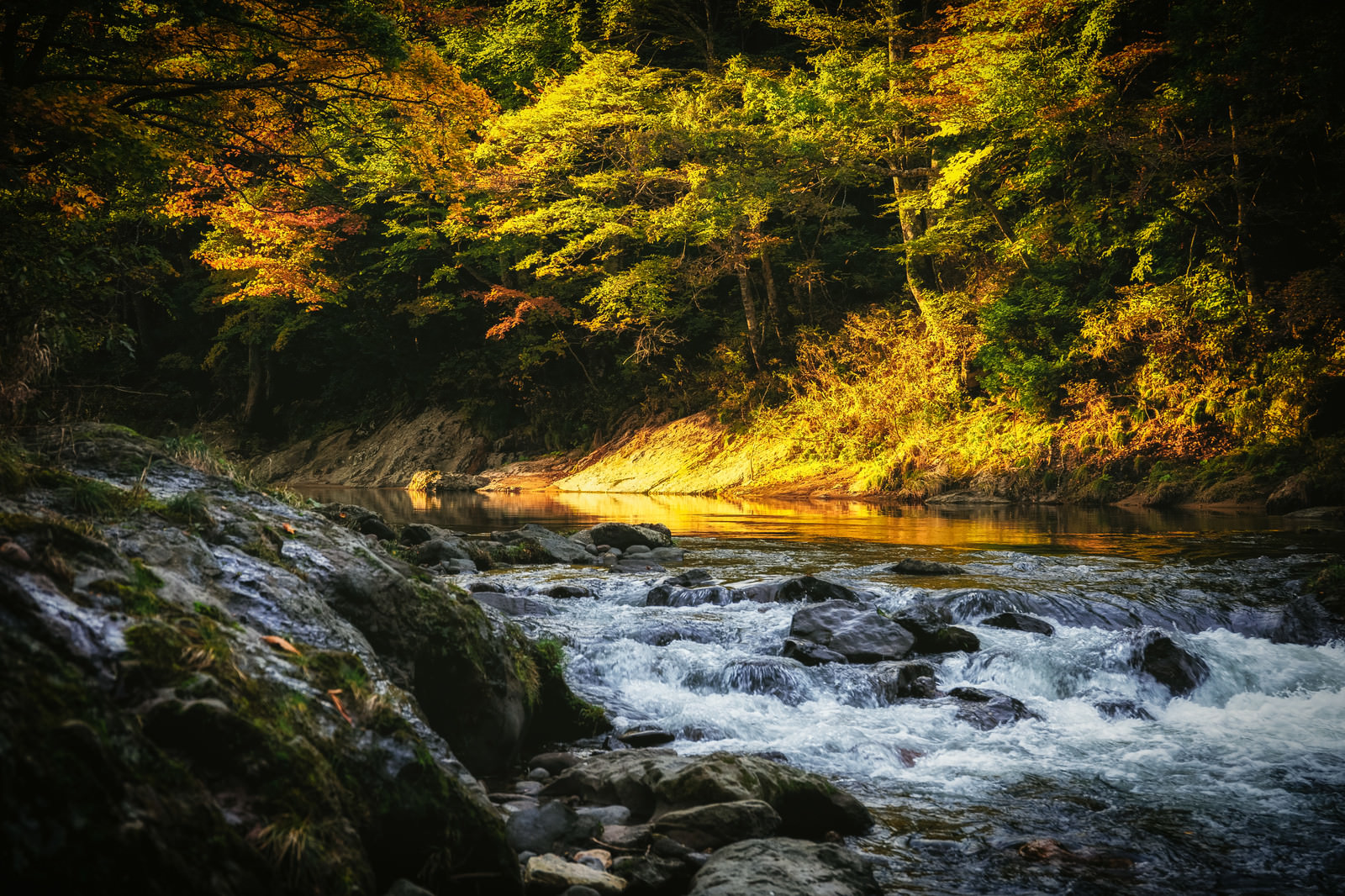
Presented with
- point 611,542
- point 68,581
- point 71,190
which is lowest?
point 611,542

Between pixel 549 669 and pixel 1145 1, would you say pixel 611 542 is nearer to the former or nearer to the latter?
pixel 549 669

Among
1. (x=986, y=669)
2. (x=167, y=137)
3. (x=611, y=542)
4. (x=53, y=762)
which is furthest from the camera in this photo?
(x=611, y=542)

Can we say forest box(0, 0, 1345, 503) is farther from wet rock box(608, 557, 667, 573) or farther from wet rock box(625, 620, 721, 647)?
wet rock box(608, 557, 667, 573)

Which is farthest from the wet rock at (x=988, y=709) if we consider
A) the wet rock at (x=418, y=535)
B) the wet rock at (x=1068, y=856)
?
the wet rock at (x=418, y=535)

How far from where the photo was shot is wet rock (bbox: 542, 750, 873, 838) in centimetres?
372

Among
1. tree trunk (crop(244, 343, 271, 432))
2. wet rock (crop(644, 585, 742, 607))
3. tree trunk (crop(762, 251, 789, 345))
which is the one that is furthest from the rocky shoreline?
tree trunk (crop(244, 343, 271, 432))

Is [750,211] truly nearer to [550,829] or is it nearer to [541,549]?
[541,549]

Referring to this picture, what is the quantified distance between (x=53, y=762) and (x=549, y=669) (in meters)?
3.35

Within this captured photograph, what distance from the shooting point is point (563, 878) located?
3.03m

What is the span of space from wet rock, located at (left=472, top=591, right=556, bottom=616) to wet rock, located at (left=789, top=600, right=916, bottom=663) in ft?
7.30

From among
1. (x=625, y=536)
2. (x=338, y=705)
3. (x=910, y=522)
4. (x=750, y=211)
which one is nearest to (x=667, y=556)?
(x=625, y=536)

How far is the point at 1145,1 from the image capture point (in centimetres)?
1627

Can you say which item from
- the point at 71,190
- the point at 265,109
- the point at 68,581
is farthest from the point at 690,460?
the point at 68,581

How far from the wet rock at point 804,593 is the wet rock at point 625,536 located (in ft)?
11.4
